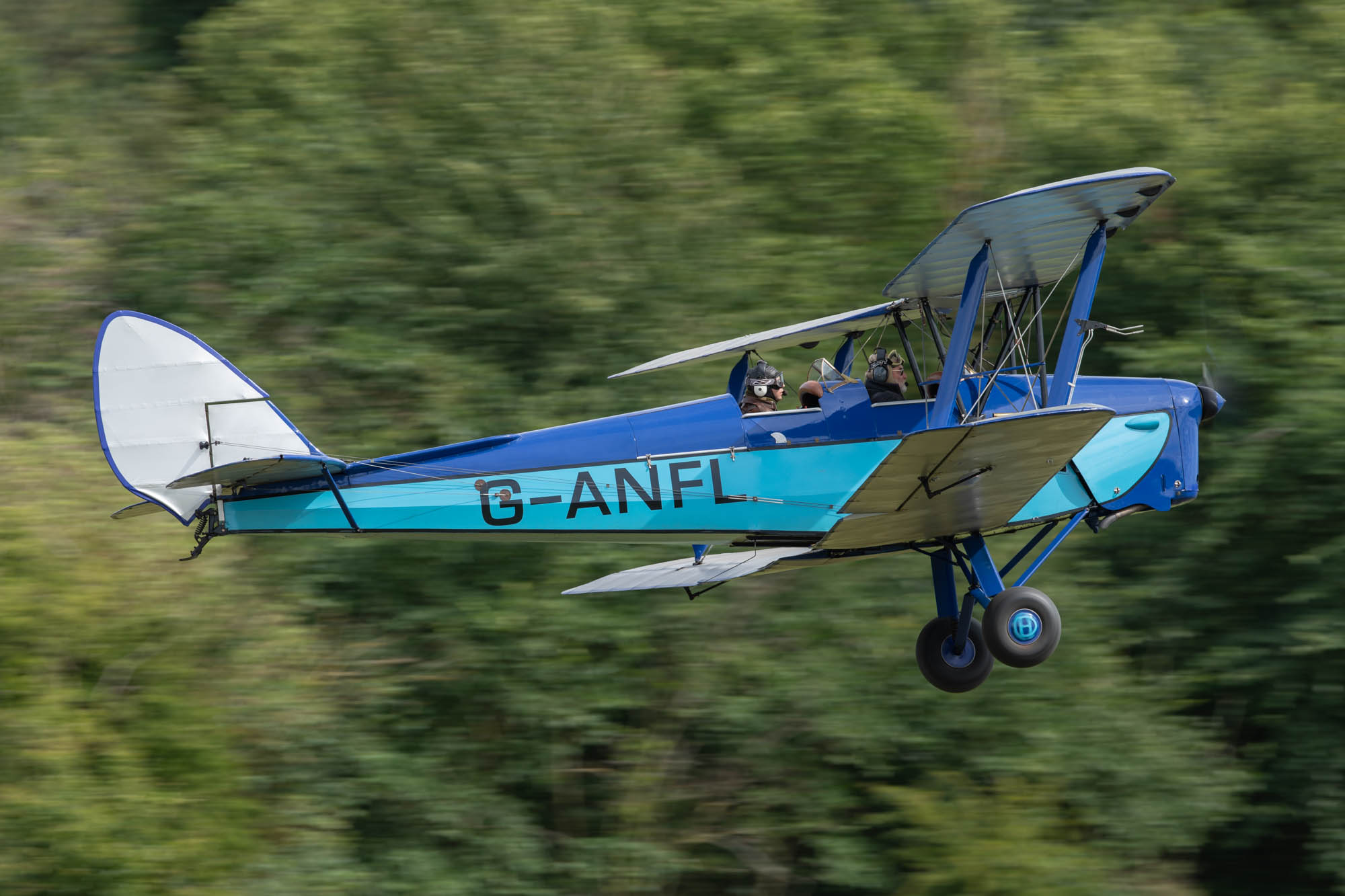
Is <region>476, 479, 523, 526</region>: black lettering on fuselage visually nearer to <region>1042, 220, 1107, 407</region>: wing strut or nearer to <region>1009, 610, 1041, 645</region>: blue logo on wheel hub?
<region>1009, 610, 1041, 645</region>: blue logo on wheel hub

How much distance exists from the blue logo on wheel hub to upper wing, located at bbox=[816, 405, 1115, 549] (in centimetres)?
55

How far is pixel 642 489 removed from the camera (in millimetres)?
7781

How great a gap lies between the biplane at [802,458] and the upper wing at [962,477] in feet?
0.06

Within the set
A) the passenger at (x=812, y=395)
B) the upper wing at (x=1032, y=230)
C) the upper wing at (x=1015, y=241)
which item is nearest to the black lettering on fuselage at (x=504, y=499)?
the upper wing at (x=1015, y=241)

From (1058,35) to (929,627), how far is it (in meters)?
12.3

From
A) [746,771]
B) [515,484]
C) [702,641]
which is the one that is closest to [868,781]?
[746,771]

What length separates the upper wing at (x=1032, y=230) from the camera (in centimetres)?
690

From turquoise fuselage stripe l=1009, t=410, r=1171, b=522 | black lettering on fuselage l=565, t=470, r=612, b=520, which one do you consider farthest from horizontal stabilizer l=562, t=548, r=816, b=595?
turquoise fuselage stripe l=1009, t=410, r=1171, b=522

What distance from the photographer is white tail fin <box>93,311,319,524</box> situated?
732cm

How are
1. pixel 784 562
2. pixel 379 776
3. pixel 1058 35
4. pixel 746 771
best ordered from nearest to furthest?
1. pixel 784 562
2. pixel 379 776
3. pixel 746 771
4. pixel 1058 35

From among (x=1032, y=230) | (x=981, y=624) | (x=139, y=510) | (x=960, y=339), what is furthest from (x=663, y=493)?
(x=139, y=510)

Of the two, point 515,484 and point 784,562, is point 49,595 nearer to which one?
point 515,484

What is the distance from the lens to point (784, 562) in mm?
8555

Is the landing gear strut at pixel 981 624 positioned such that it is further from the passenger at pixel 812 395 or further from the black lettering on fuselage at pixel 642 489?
the black lettering on fuselage at pixel 642 489
